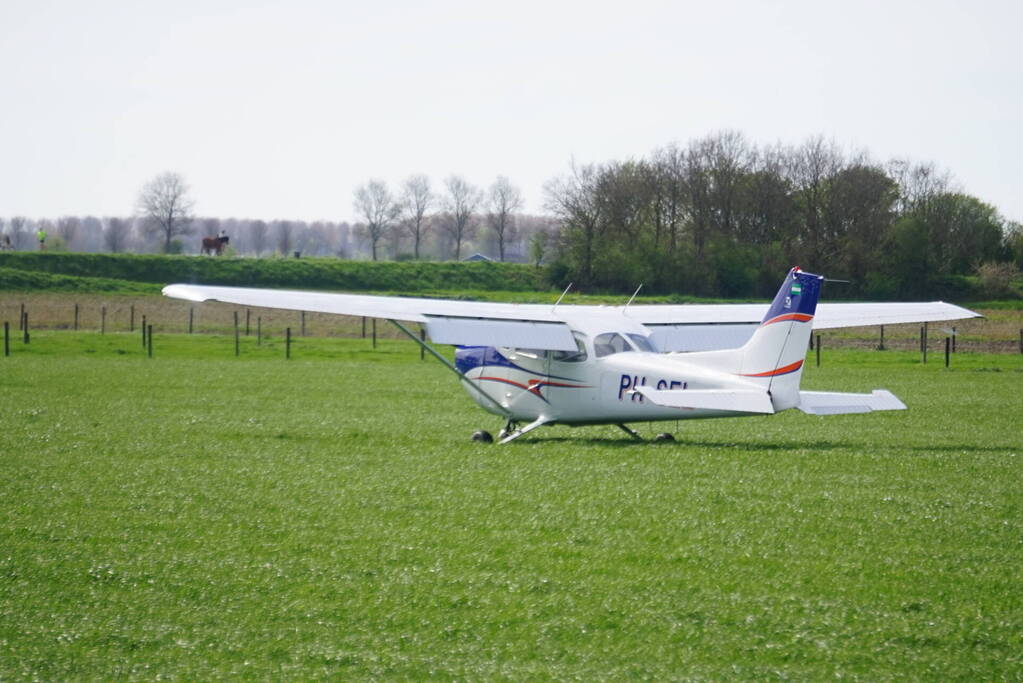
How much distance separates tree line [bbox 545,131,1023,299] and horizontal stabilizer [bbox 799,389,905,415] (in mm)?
30265

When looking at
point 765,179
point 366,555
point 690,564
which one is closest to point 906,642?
point 690,564

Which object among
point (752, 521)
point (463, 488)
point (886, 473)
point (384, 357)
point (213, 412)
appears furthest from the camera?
point (384, 357)

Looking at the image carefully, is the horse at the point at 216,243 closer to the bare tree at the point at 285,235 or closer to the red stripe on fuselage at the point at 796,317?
the bare tree at the point at 285,235

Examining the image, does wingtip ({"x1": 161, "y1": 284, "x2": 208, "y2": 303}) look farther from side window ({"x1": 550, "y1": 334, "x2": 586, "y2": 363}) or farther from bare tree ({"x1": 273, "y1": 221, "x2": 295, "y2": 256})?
bare tree ({"x1": 273, "y1": 221, "x2": 295, "y2": 256})

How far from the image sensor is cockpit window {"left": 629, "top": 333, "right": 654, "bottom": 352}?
15.0 m

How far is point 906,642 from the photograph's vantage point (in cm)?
662

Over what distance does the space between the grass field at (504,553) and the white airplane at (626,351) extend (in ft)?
1.96

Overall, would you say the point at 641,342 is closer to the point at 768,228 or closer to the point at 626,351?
the point at 626,351

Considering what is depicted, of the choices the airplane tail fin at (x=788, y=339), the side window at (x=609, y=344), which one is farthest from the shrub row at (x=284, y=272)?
the airplane tail fin at (x=788, y=339)

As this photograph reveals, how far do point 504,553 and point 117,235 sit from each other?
13483cm

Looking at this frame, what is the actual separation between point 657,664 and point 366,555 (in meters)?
2.81

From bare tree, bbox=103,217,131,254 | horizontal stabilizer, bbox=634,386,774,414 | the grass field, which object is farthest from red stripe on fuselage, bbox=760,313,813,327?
→ bare tree, bbox=103,217,131,254

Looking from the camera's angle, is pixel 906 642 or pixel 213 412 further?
pixel 213 412

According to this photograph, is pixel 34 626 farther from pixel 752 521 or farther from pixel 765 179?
pixel 765 179
